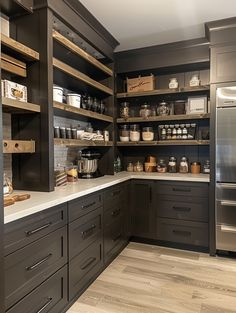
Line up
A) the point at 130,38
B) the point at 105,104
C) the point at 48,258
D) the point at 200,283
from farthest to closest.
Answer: the point at 105,104 → the point at 130,38 → the point at 200,283 → the point at 48,258

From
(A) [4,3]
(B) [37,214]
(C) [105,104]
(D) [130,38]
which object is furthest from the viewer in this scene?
(C) [105,104]

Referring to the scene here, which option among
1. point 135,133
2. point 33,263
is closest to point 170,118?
point 135,133

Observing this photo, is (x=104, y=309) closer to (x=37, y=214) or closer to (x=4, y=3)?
(x=37, y=214)

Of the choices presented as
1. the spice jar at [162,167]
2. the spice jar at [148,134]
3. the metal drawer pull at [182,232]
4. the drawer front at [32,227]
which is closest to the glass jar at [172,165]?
the spice jar at [162,167]

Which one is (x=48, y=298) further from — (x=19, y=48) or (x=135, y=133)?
(x=135, y=133)

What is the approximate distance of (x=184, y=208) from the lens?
9.20 feet

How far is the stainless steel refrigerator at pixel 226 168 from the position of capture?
2545 mm

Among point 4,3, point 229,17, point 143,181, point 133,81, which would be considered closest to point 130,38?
point 133,81

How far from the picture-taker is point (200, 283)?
2.15 m

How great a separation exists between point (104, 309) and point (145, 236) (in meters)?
1.28

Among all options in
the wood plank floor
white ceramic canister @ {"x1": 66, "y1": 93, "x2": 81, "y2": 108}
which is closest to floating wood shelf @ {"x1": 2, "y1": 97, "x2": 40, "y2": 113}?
white ceramic canister @ {"x1": 66, "y1": 93, "x2": 81, "y2": 108}

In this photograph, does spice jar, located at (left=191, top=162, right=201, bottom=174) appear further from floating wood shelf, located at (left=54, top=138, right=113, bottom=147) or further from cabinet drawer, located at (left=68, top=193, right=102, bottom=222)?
cabinet drawer, located at (left=68, top=193, right=102, bottom=222)

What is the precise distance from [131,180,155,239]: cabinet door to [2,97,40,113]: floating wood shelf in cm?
160

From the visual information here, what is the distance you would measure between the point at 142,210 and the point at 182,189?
57 cm
